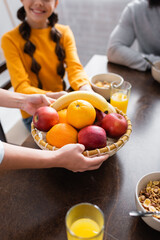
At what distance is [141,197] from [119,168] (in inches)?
6.2

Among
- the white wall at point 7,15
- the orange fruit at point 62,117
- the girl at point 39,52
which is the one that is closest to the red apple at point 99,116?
the orange fruit at point 62,117

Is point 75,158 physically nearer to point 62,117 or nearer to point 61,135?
point 61,135

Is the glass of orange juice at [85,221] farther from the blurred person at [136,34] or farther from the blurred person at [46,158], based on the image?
the blurred person at [136,34]

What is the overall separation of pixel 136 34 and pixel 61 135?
49.3 inches

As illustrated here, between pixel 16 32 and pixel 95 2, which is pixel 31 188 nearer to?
pixel 16 32

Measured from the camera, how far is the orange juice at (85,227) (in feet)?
1.56

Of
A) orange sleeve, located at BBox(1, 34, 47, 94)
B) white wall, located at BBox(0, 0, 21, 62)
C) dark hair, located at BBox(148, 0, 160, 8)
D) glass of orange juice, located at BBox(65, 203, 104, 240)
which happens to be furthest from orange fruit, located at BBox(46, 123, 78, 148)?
white wall, located at BBox(0, 0, 21, 62)

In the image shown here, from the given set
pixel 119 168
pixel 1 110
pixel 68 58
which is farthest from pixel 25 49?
pixel 119 168

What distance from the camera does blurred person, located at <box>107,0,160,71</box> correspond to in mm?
1320

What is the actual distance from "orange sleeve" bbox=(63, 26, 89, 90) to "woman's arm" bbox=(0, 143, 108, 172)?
600 millimetres

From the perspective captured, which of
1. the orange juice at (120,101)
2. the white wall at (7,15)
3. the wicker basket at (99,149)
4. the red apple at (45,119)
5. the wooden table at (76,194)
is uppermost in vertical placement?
the white wall at (7,15)

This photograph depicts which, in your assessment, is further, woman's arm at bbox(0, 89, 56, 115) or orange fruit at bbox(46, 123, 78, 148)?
woman's arm at bbox(0, 89, 56, 115)

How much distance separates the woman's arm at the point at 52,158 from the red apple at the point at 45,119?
4.7 inches

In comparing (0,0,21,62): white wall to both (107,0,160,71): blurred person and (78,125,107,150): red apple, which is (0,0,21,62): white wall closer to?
(107,0,160,71): blurred person
